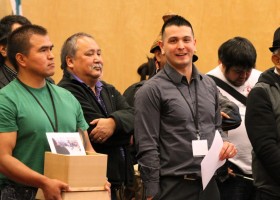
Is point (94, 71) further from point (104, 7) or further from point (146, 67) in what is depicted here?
point (104, 7)

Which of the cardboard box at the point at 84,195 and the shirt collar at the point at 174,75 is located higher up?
the shirt collar at the point at 174,75

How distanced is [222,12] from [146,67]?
1635 mm

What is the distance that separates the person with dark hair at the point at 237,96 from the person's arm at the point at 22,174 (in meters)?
1.74

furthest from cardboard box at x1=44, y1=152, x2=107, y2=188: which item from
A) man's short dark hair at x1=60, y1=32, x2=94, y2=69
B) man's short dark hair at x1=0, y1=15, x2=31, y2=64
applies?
man's short dark hair at x1=0, y1=15, x2=31, y2=64

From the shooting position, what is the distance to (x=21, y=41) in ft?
13.5

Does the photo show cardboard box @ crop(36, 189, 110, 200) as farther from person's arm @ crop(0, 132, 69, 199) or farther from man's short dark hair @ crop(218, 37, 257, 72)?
man's short dark hair @ crop(218, 37, 257, 72)

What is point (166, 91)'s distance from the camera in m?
4.28

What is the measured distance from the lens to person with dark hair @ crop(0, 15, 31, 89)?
4633 millimetres

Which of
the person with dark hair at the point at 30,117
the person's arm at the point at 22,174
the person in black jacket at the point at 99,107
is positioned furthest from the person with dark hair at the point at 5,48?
the person's arm at the point at 22,174

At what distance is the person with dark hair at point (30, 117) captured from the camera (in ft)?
12.3

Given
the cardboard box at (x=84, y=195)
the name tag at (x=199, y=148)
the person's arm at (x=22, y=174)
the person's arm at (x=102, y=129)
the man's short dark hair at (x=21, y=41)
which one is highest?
the man's short dark hair at (x=21, y=41)

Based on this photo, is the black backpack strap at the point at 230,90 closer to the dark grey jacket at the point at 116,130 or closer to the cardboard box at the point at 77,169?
the dark grey jacket at the point at 116,130

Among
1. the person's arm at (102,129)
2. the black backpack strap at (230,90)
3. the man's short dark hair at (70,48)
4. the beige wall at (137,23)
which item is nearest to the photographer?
the person's arm at (102,129)

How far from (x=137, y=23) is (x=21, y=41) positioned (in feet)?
11.0
